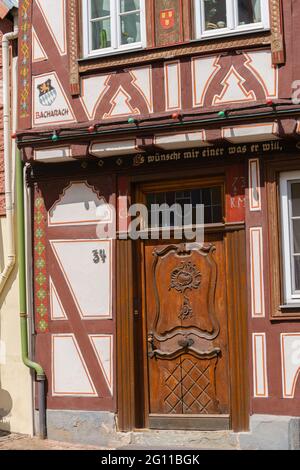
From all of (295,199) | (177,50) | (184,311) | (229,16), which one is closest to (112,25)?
(177,50)

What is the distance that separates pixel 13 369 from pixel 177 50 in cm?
456

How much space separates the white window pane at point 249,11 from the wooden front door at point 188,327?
1.97 metres

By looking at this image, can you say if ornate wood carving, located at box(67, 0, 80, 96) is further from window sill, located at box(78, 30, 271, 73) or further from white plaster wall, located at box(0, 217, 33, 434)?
white plaster wall, located at box(0, 217, 33, 434)

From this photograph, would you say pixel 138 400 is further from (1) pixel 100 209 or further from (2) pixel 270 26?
(2) pixel 270 26

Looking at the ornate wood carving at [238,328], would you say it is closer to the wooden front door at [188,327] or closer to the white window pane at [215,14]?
the wooden front door at [188,327]

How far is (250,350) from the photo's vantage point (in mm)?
10672

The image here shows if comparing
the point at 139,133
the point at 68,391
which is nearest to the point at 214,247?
the point at 139,133

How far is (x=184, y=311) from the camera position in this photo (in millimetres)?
11266

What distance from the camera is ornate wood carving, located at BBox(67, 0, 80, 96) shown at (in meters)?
11.6

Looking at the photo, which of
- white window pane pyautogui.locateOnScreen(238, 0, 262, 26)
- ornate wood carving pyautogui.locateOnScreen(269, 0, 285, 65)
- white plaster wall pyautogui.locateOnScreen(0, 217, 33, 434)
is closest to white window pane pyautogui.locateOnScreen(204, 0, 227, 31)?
white window pane pyautogui.locateOnScreen(238, 0, 262, 26)

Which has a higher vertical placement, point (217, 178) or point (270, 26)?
point (270, 26)

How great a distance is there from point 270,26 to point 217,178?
1865 mm

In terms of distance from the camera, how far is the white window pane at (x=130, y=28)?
1148cm

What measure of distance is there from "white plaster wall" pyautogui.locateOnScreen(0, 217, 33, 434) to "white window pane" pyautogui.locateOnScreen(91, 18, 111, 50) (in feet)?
8.60
